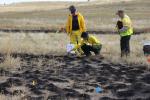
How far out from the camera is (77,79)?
1383cm

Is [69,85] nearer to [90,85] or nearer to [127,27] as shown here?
[90,85]

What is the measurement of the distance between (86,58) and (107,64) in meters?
1.39

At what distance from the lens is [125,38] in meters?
18.4

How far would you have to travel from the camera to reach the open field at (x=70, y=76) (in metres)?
11.9

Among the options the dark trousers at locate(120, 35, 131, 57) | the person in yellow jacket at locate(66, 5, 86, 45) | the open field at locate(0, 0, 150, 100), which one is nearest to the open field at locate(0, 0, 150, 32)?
the person in yellow jacket at locate(66, 5, 86, 45)

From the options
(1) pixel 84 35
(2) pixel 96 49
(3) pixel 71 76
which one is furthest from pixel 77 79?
(2) pixel 96 49

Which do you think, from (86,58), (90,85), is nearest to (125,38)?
(86,58)

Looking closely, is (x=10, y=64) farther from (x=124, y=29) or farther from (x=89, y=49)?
(x=124, y=29)

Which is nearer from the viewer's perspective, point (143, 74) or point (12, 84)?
point (12, 84)

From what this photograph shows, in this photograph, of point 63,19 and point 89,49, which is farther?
point 63,19

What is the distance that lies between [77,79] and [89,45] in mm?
4578

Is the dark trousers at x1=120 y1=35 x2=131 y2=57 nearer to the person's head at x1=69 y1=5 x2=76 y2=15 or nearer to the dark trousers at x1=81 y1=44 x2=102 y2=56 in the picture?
the dark trousers at x1=81 y1=44 x2=102 y2=56

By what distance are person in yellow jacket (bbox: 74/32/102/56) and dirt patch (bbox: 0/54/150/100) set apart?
19.8 inches

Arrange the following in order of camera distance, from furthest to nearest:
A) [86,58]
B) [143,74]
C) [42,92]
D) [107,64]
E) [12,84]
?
[86,58] → [107,64] → [143,74] → [12,84] → [42,92]
